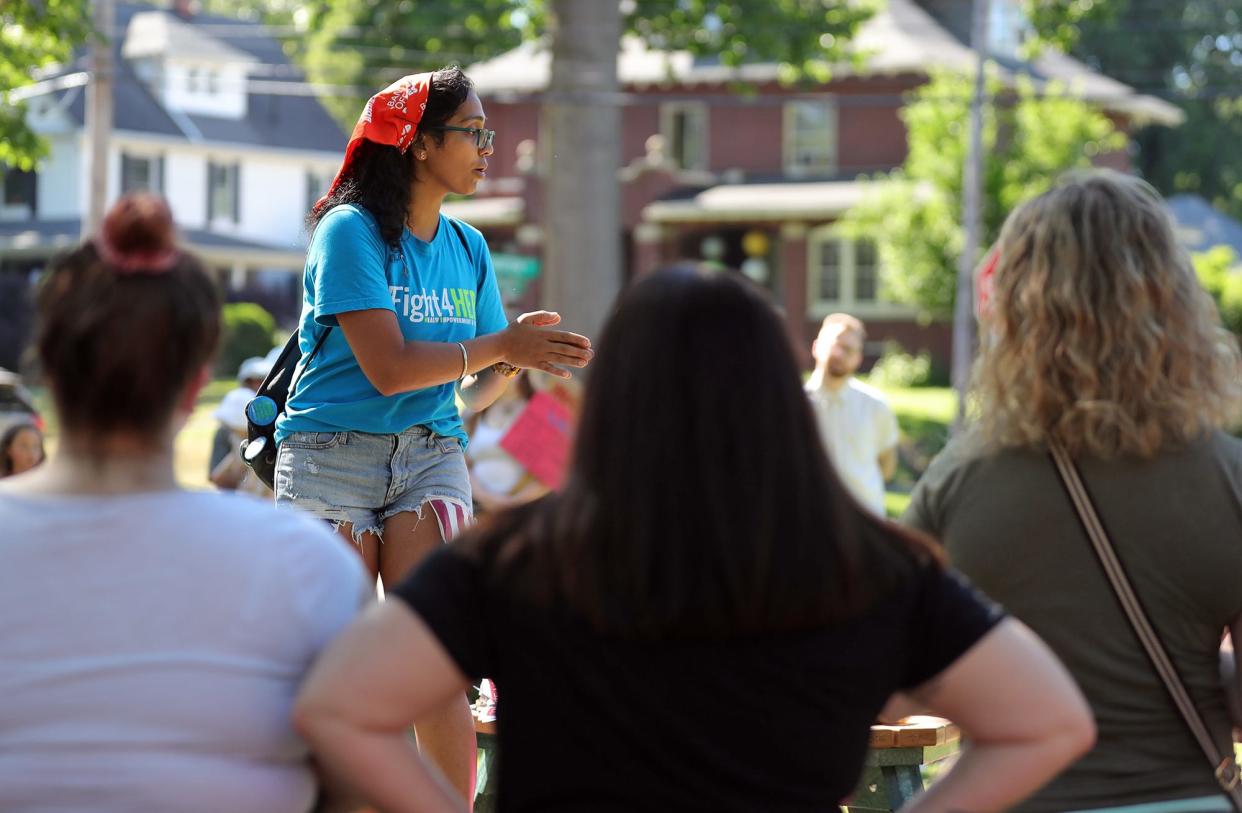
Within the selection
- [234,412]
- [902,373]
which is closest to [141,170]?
[902,373]

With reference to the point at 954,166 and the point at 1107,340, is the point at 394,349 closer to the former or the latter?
the point at 1107,340

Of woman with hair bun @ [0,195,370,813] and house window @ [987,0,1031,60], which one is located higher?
house window @ [987,0,1031,60]

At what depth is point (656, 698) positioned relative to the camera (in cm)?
218

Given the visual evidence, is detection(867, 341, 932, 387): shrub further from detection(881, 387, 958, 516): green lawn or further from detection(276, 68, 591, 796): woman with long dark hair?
detection(276, 68, 591, 796): woman with long dark hair

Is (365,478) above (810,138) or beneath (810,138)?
beneath

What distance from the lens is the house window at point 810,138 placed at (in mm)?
39484

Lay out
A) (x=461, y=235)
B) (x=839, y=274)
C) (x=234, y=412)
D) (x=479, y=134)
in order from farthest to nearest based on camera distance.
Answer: (x=839, y=274), (x=234, y=412), (x=461, y=235), (x=479, y=134)

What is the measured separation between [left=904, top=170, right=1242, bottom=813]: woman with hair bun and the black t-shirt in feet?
1.93

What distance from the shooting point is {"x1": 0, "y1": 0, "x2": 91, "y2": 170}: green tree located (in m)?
13.8

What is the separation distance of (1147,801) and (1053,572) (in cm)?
40

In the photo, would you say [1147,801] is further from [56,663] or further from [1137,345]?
[56,663]

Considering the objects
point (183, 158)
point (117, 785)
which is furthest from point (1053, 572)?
point (183, 158)

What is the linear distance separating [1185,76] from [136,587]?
58.5 meters

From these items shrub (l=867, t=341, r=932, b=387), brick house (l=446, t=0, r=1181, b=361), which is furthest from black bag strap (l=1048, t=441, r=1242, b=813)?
brick house (l=446, t=0, r=1181, b=361)
